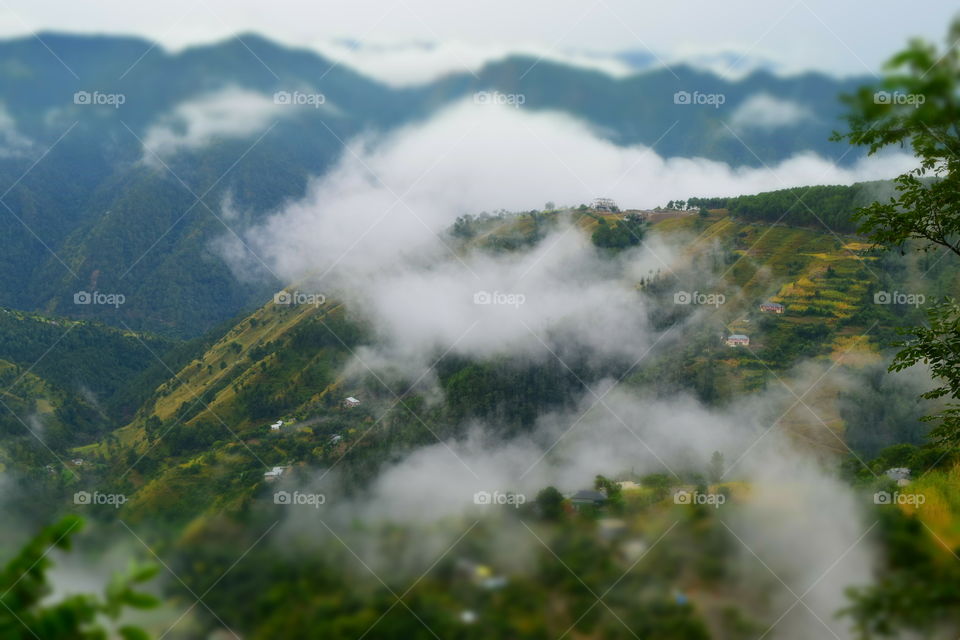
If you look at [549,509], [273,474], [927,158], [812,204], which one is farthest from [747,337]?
[549,509]

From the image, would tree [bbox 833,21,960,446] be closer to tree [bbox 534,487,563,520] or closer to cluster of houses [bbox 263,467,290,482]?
tree [bbox 534,487,563,520]

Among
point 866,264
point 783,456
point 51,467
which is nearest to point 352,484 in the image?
point 783,456

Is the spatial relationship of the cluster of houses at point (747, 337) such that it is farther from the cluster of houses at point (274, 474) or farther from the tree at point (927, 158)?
the tree at point (927, 158)

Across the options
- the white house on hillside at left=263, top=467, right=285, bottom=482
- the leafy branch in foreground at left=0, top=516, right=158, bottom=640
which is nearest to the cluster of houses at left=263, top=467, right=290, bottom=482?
the white house on hillside at left=263, top=467, right=285, bottom=482

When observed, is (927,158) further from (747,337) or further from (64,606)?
(747,337)

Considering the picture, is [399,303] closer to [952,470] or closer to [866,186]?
[866,186]

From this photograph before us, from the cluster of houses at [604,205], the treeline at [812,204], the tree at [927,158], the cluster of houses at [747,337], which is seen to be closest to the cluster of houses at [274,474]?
the cluster of houses at [747,337]

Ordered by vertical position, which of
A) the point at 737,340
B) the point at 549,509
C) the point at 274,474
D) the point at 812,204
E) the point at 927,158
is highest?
the point at 812,204
